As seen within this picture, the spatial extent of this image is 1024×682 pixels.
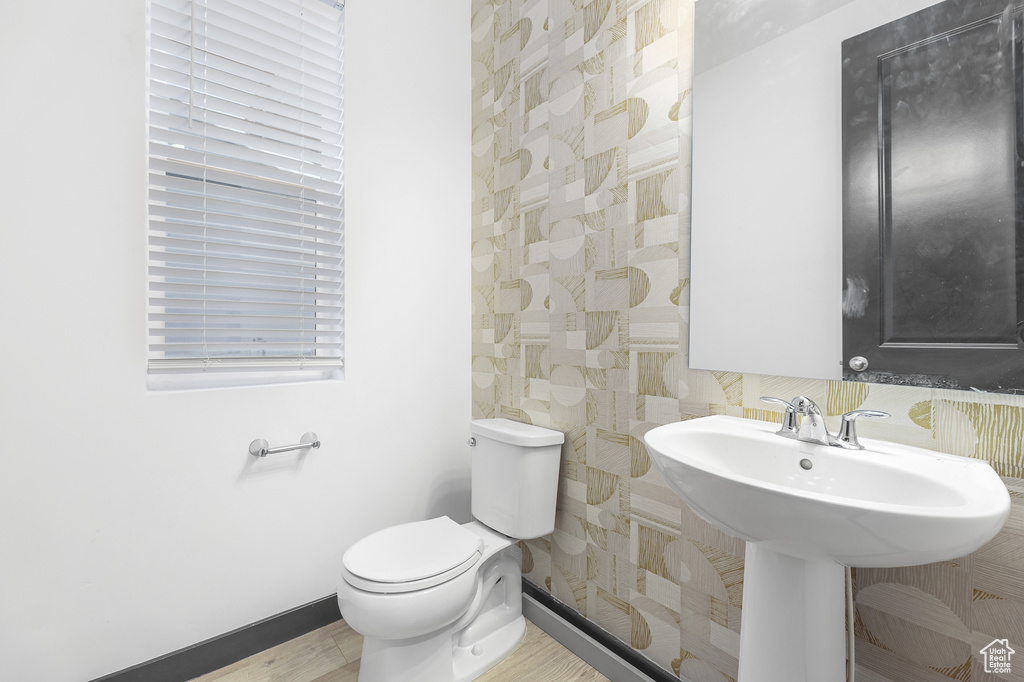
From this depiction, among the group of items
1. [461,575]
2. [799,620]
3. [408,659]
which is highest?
[799,620]

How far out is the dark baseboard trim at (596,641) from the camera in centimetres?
138

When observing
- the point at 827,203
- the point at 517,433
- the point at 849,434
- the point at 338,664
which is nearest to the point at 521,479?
the point at 517,433

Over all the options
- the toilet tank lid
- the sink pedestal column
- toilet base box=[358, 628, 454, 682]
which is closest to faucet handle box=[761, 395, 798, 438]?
the sink pedestal column

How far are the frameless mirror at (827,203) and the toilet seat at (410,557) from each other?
2.90ft

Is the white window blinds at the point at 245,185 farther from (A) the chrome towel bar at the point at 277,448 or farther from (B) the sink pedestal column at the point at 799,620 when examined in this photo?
(B) the sink pedestal column at the point at 799,620

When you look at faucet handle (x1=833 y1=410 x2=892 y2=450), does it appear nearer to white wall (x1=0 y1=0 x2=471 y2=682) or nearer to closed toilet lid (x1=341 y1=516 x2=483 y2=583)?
closed toilet lid (x1=341 y1=516 x2=483 y2=583)

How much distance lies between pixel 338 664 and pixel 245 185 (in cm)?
159

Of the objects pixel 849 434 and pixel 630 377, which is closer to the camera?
pixel 849 434

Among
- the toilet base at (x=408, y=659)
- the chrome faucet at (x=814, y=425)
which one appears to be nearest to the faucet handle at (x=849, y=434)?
the chrome faucet at (x=814, y=425)

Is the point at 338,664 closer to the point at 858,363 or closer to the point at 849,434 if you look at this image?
the point at 849,434

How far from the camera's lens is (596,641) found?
5.04 feet

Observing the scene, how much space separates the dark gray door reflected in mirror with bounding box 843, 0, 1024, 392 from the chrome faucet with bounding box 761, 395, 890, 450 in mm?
134

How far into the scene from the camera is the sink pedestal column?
2.79 ft

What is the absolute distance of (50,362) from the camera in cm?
125
